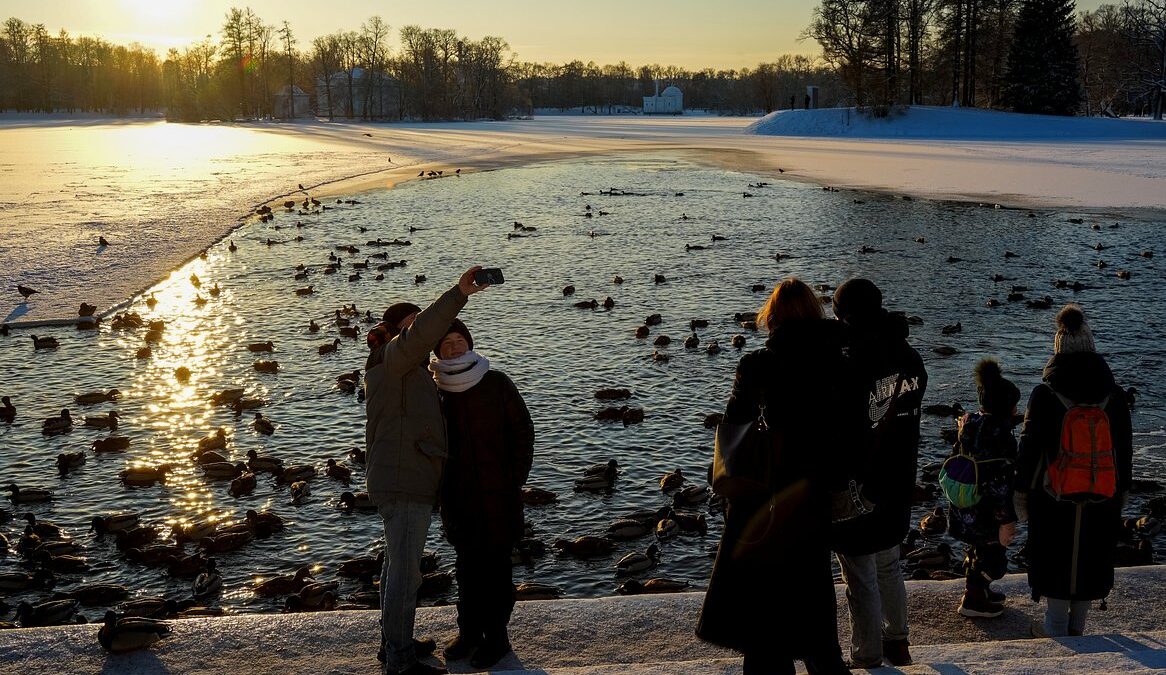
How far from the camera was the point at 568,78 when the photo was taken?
200 m

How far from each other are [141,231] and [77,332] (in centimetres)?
1117

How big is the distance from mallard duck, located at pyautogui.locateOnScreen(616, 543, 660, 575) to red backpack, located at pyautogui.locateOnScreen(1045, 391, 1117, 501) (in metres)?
3.35

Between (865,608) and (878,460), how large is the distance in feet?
2.49

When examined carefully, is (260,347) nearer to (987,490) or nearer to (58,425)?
(58,425)

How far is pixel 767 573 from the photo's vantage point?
13.5 ft

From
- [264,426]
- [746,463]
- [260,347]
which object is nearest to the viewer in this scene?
[746,463]

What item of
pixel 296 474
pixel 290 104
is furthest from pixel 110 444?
pixel 290 104

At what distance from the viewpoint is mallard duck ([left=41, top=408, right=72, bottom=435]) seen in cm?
1073

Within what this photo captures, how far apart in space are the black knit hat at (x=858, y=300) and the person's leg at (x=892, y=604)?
4.11 ft

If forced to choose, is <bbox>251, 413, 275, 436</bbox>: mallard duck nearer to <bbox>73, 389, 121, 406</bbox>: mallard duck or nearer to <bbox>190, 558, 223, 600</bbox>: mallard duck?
<bbox>73, 389, 121, 406</bbox>: mallard duck

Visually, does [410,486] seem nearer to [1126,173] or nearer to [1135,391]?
[1135,391]

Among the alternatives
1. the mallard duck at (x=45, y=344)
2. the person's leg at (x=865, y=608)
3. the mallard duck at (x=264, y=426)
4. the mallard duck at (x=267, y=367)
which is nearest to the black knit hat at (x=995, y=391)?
the person's leg at (x=865, y=608)

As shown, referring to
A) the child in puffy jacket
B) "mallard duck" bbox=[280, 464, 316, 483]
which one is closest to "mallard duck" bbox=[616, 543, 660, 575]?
the child in puffy jacket

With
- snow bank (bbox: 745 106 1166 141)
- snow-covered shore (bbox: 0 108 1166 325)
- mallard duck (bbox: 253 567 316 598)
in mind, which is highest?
snow bank (bbox: 745 106 1166 141)
